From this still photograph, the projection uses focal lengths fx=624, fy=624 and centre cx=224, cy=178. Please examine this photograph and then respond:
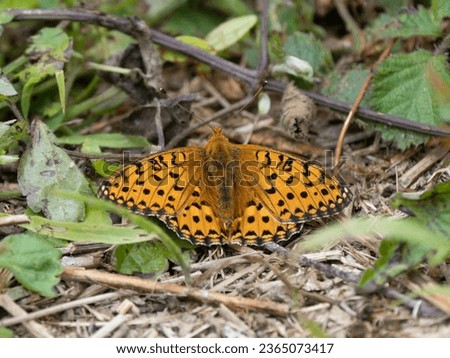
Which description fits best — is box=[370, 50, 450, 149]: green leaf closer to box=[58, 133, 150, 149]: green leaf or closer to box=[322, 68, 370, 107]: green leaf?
box=[322, 68, 370, 107]: green leaf

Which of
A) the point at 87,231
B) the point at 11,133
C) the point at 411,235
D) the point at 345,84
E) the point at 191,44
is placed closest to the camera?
the point at 411,235

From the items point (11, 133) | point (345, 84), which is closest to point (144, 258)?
point (11, 133)

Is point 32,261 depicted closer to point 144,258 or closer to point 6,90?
point 144,258

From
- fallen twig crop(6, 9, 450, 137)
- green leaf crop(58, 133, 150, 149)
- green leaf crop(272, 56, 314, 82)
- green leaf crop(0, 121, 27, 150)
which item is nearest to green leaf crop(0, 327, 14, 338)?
green leaf crop(0, 121, 27, 150)

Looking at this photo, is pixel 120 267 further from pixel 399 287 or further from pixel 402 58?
pixel 402 58

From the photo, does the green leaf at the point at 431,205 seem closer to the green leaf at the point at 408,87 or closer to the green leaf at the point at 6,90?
the green leaf at the point at 408,87
